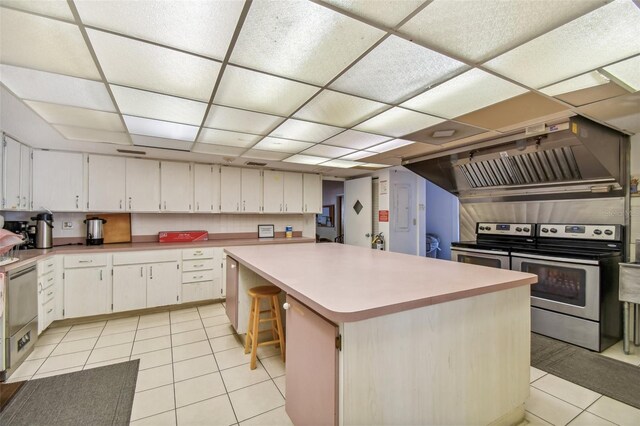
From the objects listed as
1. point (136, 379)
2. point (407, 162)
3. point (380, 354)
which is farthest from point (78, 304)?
point (407, 162)

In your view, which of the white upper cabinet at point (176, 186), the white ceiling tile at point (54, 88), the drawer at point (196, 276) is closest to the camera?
the white ceiling tile at point (54, 88)

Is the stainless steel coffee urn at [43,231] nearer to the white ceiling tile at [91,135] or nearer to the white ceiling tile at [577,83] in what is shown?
the white ceiling tile at [91,135]

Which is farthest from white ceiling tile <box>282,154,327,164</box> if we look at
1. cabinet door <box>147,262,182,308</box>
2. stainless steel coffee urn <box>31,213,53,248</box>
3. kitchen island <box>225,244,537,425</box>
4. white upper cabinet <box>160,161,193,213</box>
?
stainless steel coffee urn <box>31,213,53,248</box>

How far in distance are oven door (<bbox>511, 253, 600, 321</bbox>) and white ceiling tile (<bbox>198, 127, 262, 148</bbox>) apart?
3478mm

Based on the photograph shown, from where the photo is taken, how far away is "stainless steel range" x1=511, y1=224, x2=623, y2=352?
272cm

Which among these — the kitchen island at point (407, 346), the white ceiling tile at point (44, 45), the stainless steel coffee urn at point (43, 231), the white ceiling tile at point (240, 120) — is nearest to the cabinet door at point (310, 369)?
the kitchen island at point (407, 346)

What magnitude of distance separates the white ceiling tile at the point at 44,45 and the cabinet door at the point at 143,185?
8.92 ft

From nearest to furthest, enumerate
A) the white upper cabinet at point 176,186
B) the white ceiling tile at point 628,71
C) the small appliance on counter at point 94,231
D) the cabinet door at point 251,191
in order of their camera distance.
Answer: the white ceiling tile at point 628,71
the small appliance on counter at point 94,231
the white upper cabinet at point 176,186
the cabinet door at point 251,191

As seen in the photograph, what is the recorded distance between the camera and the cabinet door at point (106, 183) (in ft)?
13.0

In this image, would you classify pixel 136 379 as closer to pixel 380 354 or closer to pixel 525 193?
pixel 380 354

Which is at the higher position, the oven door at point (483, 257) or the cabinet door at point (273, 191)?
the cabinet door at point (273, 191)

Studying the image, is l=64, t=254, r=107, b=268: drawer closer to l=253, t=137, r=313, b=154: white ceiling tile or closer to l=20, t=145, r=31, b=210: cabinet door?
l=20, t=145, r=31, b=210: cabinet door

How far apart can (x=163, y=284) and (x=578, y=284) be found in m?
5.02

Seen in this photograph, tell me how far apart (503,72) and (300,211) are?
4.28 metres
